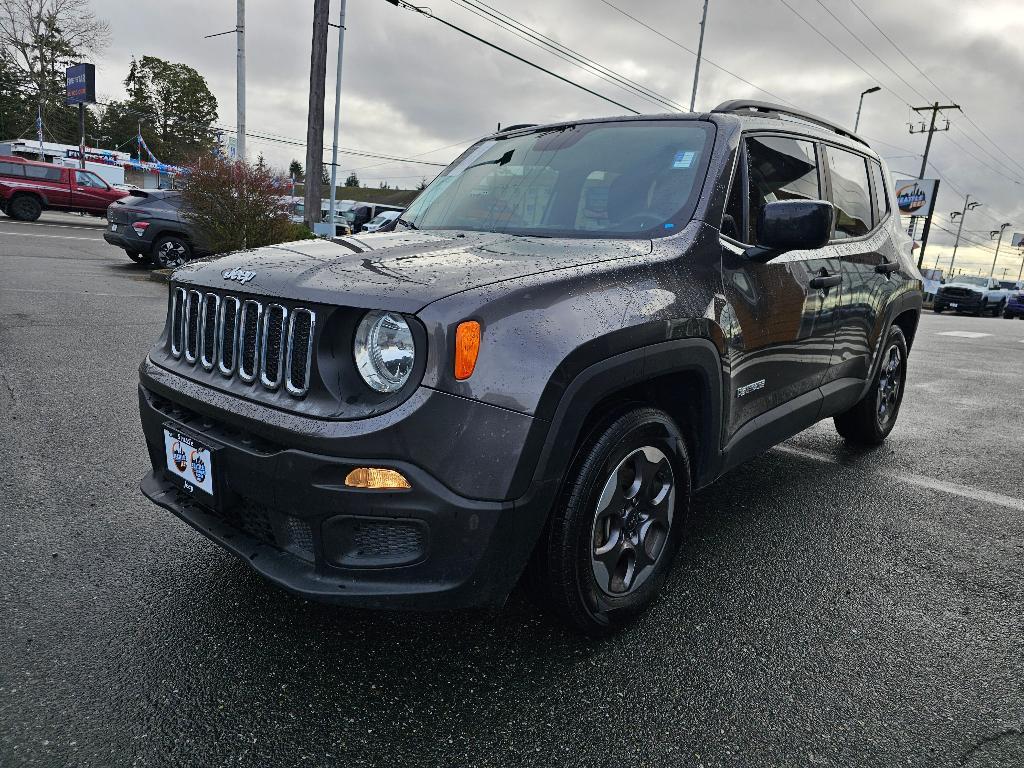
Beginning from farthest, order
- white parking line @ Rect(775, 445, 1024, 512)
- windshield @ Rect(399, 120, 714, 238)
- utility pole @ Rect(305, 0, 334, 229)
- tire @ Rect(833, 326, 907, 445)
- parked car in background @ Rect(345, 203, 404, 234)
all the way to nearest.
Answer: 1. parked car in background @ Rect(345, 203, 404, 234)
2. utility pole @ Rect(305, 0, 334, 229)
3. tire @ Rect(833, 326, 907, 445)
4. white parking line @ Rect(775, 445, 1024, 512)
5. windshield @ Rect(399, 120, 714, 238)

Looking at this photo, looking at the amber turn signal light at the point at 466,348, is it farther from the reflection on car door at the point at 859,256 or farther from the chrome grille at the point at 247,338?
the reflection on car door at the point at 859,256

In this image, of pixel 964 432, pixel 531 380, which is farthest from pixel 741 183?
pixel 964 432

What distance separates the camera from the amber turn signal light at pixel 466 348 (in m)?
1.82

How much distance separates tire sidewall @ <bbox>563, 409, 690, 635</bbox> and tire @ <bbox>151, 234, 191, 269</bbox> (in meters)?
12.8

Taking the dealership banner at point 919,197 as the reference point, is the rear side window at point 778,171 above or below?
below

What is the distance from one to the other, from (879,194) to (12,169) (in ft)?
84.4

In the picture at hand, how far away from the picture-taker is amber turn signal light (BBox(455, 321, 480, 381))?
1.82 metres

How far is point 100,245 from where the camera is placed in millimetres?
17344

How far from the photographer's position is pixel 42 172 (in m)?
23.1

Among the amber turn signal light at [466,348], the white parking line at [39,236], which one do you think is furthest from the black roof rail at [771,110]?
the white parking line at [39,236]

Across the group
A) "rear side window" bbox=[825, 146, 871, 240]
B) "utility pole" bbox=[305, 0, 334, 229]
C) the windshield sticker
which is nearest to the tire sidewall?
the windshield sticker

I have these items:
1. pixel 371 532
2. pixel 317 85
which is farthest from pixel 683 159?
pixel 317 85

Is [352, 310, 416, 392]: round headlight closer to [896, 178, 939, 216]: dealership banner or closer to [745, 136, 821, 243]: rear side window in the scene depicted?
[745, 136, 821, 243]: rear side window

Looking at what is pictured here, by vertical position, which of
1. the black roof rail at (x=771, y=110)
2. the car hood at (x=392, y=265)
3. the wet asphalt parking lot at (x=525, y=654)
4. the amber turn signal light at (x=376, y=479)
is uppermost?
the black roof rail at (x=771, y=110)
